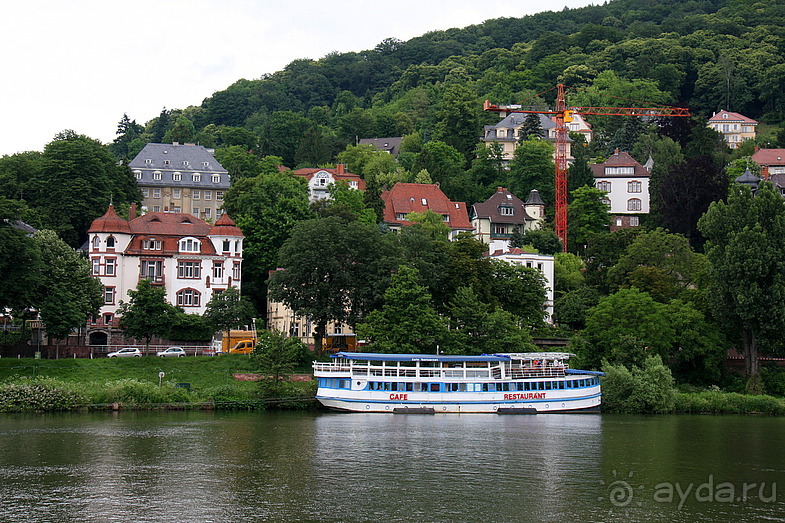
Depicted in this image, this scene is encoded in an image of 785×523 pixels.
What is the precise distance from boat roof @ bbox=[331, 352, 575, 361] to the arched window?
21765mm

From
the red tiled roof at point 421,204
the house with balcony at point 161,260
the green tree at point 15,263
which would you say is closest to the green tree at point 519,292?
the house with balcony at point 161,260

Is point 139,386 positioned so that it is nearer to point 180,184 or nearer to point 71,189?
point 71,189

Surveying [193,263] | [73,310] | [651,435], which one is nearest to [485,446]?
[651,435]

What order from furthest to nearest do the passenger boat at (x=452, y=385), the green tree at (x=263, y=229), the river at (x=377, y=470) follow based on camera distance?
1. the green tree at (x=263, y=229)
2. the passenger boat at (x=452, y=385)
3. the river at (x=377, y=470)

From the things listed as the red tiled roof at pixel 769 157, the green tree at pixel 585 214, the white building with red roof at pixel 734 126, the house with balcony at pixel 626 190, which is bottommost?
the green tree at pixel 585 214

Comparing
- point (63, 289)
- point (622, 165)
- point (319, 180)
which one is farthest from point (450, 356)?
point (319, 180)

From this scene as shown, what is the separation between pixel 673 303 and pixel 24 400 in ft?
161

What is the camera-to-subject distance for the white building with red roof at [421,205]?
122 m

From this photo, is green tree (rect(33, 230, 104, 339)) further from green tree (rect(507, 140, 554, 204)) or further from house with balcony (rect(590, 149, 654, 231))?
house with balcony (rect(590, 149, 654, 231))

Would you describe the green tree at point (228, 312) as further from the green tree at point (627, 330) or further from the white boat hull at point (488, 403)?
the green tree at point (627, 330)

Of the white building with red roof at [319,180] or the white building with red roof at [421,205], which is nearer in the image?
the white building with red roof at [421,205]

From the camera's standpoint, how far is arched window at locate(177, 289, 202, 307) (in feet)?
297

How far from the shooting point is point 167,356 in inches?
3108

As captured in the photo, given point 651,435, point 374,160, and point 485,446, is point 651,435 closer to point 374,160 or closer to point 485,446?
point 485,446
